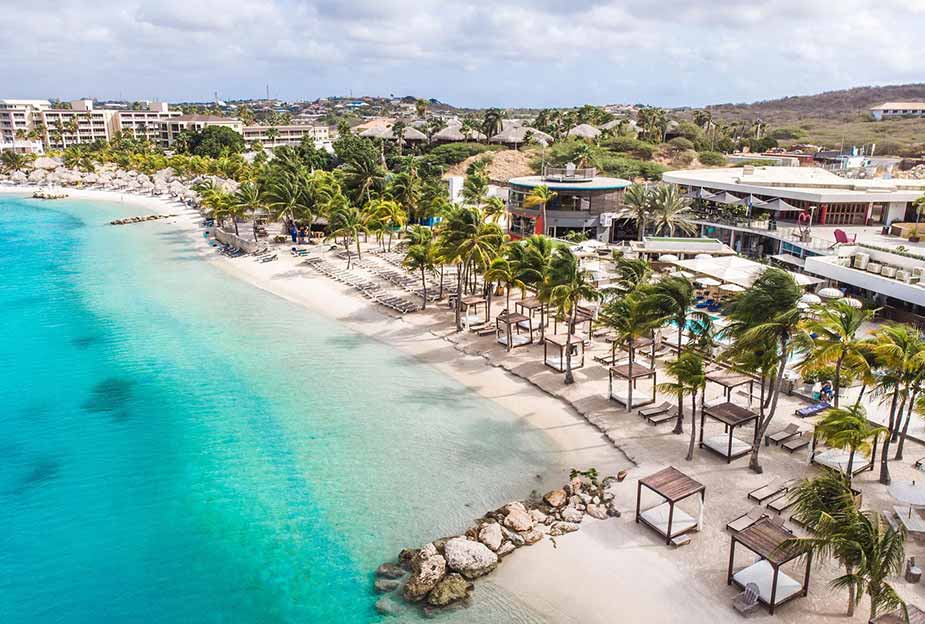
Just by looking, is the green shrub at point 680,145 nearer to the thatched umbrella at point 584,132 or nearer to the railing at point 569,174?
the thatched umbrella at point 584,132

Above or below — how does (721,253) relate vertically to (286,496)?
above

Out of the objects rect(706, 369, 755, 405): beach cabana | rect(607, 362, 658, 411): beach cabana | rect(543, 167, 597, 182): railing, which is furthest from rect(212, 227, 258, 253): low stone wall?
rect(706, 369, 755, 405): beach cabana

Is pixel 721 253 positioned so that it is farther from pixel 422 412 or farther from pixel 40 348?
pixel 40 348

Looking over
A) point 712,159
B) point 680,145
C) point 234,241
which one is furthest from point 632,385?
point 680,145

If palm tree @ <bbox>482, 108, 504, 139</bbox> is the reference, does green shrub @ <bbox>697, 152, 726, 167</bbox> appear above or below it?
below

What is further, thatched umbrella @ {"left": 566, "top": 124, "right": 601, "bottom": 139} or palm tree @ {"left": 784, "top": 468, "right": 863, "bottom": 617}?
thatched umbrella @ {"left": 566, "top": 124, "right": 601, "bottom": 139}

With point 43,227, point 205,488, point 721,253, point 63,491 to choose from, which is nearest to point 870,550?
point 205,488

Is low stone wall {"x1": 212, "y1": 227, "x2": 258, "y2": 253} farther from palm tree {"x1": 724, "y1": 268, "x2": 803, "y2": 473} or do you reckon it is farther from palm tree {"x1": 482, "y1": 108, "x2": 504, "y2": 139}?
palm tree {"x1": 482, "y1": 108, "x2": 504, "y2": 139}
